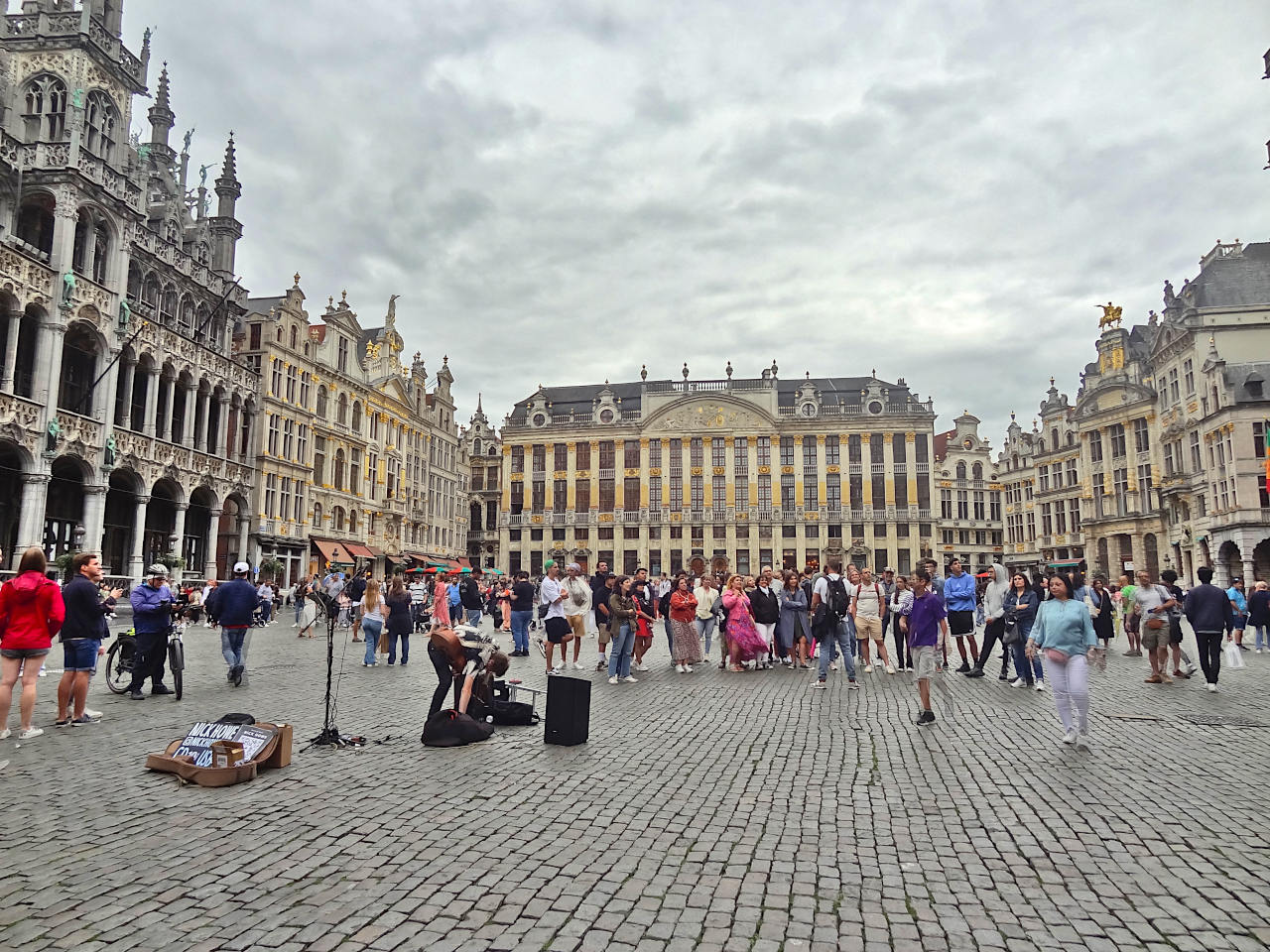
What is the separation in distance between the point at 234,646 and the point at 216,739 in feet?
19.1

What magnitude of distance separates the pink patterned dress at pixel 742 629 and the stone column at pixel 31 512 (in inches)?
890

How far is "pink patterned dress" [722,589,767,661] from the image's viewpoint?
16094 millimetres

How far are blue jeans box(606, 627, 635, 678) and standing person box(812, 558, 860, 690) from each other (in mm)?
2982

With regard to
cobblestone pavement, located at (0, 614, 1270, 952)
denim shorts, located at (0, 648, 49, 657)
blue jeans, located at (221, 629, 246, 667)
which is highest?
denim shorts, located at (0, 648, 49, 657)

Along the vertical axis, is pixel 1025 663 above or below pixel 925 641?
below

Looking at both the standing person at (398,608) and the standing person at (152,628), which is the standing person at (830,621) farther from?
the standing person at (152,628)

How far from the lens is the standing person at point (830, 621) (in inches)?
518

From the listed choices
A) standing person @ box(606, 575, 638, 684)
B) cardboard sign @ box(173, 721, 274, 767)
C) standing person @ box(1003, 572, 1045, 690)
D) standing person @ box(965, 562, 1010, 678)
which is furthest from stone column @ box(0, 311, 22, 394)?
standing person @ box(1003, 572, 1045, 690)

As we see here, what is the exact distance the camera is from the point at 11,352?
83.6ft

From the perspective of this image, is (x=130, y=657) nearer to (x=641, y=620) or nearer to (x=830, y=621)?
(x=641, y=620)

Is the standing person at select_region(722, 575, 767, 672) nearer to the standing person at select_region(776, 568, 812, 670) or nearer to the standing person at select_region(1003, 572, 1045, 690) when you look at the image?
the standing person at select_region(776, 568, 812, 670)

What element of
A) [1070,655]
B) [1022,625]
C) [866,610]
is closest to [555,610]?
[866,610]

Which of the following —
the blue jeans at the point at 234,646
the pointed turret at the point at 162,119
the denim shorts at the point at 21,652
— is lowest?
the blue jeans at the point at 234,646

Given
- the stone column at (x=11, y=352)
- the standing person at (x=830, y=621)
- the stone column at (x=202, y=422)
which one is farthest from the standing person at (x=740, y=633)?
the stone column at (x=202, y=422)
